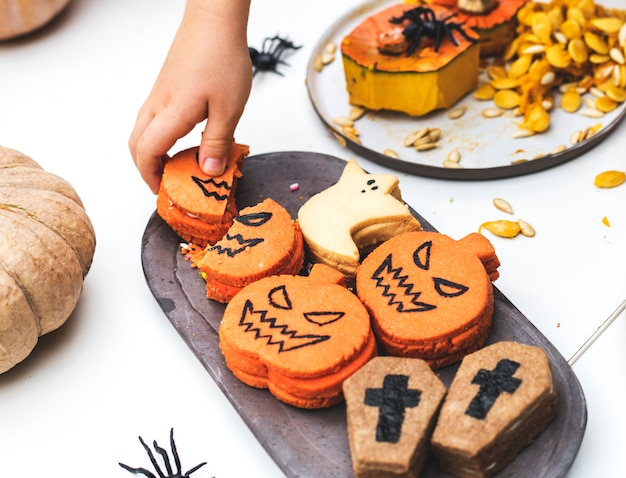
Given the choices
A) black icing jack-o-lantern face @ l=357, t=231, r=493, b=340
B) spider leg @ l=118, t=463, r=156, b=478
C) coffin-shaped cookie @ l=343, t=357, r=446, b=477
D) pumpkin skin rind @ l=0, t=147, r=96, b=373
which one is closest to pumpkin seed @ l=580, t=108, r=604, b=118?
black icing jack-o-lantern face @ l=357, t=231, r=493, b=340

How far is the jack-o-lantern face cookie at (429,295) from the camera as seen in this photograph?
4.07 ft

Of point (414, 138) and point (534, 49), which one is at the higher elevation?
point (534, 49)

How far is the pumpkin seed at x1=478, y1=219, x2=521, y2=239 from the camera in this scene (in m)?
1.58

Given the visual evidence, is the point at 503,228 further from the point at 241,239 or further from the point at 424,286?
the point at 241,239

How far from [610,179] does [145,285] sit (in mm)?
993

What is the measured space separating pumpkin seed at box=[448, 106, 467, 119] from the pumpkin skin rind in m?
0.88

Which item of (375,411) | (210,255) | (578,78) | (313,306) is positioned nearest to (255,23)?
(578,78)

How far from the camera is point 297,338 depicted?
4.05 feet

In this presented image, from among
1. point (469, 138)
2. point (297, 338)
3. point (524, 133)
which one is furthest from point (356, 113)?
point (297, 338)

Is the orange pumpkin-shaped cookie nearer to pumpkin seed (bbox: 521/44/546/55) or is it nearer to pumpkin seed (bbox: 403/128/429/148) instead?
pumpkin seed (bbox: 403/128/429/148)

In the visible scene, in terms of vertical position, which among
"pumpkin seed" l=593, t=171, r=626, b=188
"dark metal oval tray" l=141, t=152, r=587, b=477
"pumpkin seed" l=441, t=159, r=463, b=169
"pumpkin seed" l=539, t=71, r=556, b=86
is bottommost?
"dark metal oval tray" l=141, t=152, r=587, b=477

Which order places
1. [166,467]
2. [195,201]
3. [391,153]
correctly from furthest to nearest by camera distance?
1. [391,153]
2. [195,201]
3. [166,467]

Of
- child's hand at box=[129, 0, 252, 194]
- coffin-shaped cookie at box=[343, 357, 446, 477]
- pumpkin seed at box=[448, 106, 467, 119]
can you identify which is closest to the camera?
coffin-shaped cookie at box=[343, 357, 446, 477]

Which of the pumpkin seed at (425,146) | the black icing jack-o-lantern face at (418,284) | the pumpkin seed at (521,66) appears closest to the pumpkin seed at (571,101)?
the pumpkin seed at (521,66)
